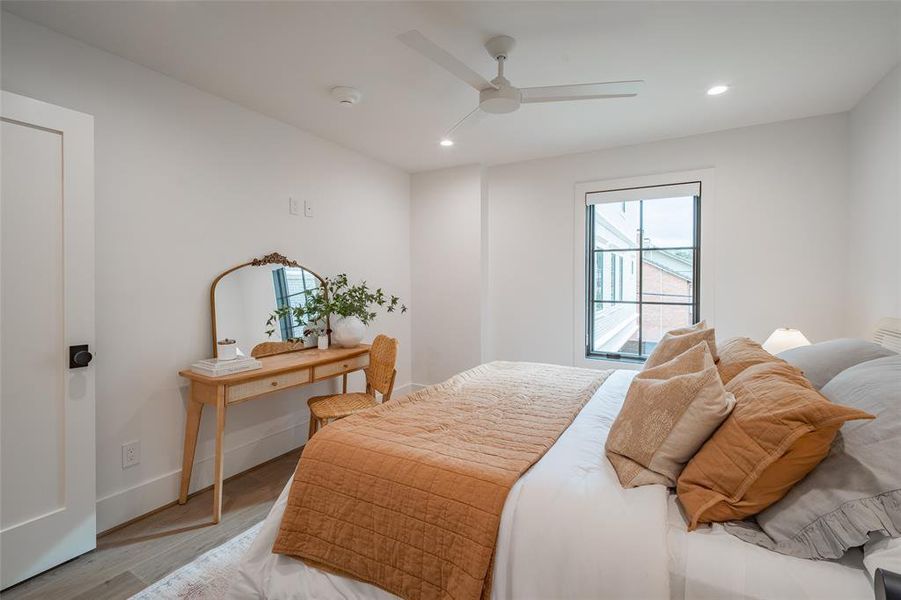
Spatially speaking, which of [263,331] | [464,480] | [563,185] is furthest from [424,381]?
[464,480]

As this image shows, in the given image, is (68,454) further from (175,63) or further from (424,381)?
(424,381)

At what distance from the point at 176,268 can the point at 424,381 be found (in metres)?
2.71

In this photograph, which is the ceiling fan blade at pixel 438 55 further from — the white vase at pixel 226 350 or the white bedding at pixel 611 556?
the white vase at pixel 226 350

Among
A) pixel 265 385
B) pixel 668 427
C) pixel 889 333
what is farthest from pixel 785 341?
pixel 265 385

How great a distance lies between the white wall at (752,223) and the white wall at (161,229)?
2.38 metres

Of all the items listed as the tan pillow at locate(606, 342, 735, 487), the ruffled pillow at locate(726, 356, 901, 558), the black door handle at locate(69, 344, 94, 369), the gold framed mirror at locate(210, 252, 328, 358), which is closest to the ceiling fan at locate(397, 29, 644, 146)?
the tan pillow at locate(606, 342, 735, 487)

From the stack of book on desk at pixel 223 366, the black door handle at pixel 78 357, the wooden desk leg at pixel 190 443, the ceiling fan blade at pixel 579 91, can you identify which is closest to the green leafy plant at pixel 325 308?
the stack of book on desk at pixel 223 366

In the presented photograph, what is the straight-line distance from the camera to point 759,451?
1073 mm

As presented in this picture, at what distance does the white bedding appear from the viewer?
0.97 meters

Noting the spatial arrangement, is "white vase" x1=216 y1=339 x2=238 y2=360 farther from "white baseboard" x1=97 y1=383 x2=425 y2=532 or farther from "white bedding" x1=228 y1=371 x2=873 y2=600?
"white bedding" x1=228 y1=371 x2=873 y2=600

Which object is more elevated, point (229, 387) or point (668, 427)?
point (668, 427)

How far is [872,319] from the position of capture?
8.65 feet

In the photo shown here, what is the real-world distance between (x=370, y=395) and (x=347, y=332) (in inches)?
22.1

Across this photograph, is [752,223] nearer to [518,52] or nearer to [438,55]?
[518,52]
